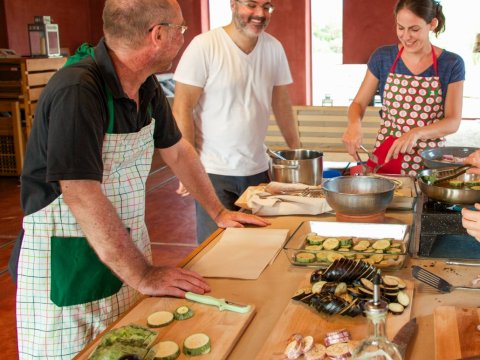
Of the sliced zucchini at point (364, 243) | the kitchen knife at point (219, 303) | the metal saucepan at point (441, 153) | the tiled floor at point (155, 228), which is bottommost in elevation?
the tiled floor at point (155, 228)

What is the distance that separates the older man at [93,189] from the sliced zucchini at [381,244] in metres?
0.51

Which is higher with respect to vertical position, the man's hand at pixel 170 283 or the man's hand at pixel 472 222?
the man's hand at pixel 472 222

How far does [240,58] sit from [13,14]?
573 centimetres

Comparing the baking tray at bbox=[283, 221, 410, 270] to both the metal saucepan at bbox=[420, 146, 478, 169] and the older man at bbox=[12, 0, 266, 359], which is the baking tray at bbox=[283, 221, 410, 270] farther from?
the metal saucepan at bbox=[420, 146, 478, 169]

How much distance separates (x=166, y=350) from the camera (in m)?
1.35

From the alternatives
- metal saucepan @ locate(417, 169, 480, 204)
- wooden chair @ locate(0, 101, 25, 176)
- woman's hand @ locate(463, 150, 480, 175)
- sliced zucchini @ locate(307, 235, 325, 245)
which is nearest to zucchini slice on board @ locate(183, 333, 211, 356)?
sliced zucchini @ locate(307, 235, 325, 245)

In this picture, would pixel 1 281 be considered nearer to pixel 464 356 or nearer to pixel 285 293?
pixel 285 293

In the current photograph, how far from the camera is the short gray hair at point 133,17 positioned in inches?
69.8

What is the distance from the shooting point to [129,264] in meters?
1.69

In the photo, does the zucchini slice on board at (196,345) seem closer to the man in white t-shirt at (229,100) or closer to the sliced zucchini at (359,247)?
the sliced zucchini at (359,247)

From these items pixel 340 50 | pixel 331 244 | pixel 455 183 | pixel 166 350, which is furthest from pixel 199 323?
pixel 340 50

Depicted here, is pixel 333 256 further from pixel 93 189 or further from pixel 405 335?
pixel 93 189

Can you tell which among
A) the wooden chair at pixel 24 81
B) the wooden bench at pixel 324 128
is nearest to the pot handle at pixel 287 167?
the wooden bench at pixel 324 128

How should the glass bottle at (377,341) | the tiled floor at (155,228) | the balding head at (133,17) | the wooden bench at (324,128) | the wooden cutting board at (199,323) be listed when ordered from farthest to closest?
the wooden bench at (324,128) < the tiled floor at (155,228) < the balding head at (133,17) < the wooden cutting board at (199,323) < the glass bottle at (377,341)
